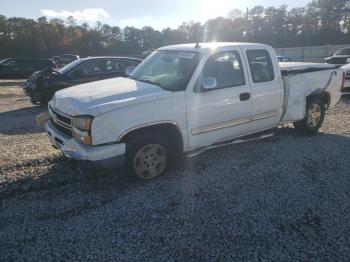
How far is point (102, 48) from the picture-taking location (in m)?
69.9

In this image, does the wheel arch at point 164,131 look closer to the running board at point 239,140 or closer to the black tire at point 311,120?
the running board at point 239,140

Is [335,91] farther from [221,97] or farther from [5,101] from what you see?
[5,101]

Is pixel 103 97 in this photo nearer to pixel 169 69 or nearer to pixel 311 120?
pixel 169 69

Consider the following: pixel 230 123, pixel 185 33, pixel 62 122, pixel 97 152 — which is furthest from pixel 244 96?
pixel 185 33

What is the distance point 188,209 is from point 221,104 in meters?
1.80

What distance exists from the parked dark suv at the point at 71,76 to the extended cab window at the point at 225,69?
6.34 m

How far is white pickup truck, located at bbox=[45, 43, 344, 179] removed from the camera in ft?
13.5

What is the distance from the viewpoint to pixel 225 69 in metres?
5.14

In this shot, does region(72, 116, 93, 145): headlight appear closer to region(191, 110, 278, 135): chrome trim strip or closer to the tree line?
region(191, 110, 278, 135): chrome trim strip

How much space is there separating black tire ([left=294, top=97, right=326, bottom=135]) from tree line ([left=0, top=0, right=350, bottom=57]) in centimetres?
5024

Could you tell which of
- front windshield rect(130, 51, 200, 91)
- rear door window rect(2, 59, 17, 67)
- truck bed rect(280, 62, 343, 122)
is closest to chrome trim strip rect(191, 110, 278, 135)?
truck bed rect(280, 62, 343, 122)

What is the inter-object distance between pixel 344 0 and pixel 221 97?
92.4 m

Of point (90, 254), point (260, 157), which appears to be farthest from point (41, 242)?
point (260, 157)

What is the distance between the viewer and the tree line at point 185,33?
59.2 m
